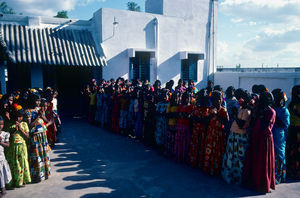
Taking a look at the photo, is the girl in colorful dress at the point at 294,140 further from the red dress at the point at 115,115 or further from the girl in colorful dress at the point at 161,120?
the red dress at the point at 115,115

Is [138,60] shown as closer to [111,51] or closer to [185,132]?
[111,51]

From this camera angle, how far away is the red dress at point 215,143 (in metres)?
4.68

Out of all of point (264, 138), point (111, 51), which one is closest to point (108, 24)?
point (111, 51)

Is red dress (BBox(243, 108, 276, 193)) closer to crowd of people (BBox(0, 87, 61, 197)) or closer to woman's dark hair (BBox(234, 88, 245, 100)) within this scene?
woman's dark hair (BBox(234, 88, 245, 100))

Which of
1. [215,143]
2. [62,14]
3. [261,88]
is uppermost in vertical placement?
[62,14]

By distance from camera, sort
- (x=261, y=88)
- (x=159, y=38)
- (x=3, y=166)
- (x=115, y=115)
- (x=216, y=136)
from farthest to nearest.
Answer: (x=159, y=38) < (x=115, y=115) < (x=261, y=88) < (x=216, y=136) < (x=3, y=166)

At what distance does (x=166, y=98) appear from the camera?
236 inches

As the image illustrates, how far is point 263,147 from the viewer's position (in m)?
4.10

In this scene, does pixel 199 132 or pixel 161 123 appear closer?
pixel 199 132

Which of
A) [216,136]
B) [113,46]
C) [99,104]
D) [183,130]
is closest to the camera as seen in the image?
[216,136]

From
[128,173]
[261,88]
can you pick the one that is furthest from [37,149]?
[261,88]

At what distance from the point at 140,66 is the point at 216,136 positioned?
7.86 meters

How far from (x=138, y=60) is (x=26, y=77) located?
5107mm

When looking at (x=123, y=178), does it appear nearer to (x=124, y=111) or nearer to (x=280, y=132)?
(x=280, y=132)
